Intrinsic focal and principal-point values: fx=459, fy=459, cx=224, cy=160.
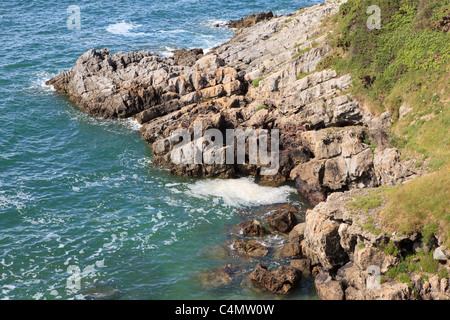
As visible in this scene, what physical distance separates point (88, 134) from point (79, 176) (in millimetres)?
10658

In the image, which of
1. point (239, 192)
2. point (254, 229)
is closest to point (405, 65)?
point (239, 192)

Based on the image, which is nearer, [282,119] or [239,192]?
[239,192]

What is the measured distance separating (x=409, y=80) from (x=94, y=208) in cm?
3534

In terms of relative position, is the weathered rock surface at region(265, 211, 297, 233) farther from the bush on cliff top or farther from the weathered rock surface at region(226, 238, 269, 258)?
the bush on cliff top

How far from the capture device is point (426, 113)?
4481cm

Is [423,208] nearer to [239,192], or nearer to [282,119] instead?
[239,192]

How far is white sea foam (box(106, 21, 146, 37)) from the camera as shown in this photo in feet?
315

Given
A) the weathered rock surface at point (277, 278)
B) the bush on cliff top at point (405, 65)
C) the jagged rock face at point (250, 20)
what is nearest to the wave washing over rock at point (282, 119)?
the weathered rock surface at point (277, 278)

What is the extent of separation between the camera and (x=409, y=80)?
4888 centimetres

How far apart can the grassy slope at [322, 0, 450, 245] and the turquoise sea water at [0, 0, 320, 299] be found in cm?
1054

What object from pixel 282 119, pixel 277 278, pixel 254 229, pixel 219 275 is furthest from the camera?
pixel 282 119

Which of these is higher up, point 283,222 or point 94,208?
point 283,222

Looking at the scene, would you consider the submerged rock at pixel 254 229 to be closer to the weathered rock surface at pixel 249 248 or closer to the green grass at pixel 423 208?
the weathered rock surface at pixel 249 248

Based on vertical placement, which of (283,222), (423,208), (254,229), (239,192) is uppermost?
(423,208)
